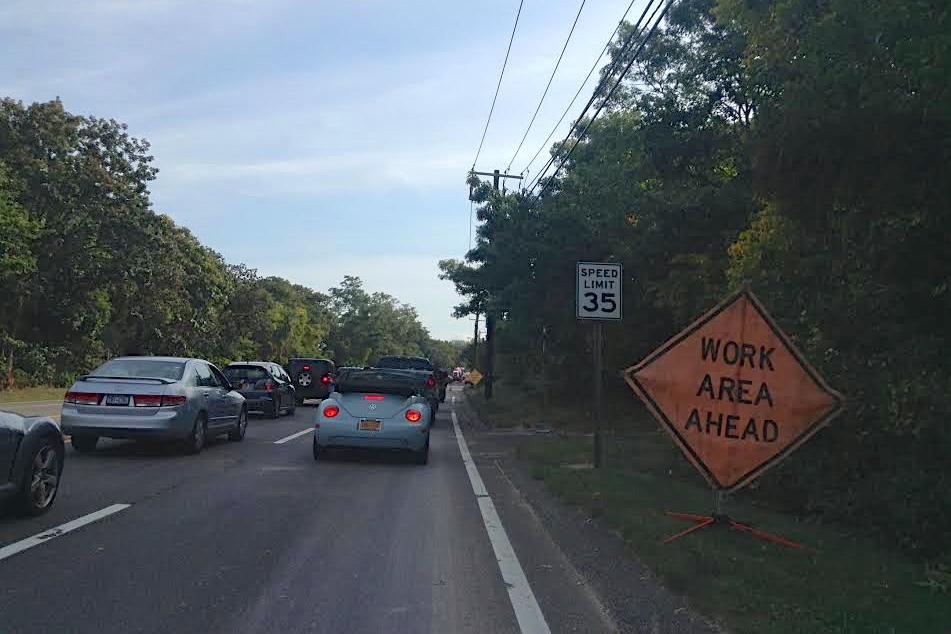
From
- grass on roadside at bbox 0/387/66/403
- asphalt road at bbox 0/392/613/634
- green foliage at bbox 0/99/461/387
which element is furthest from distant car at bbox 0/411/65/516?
green foliage at bbox 0/99/461/387

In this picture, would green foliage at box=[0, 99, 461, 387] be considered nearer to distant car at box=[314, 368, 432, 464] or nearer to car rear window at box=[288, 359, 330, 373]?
car rear window at box=[288, 359, 330, 373]

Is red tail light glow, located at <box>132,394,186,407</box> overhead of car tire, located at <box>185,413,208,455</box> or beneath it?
overhead

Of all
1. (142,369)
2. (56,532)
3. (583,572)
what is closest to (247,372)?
(142,369)

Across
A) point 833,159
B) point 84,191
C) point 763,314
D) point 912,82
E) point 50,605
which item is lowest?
point 50,605

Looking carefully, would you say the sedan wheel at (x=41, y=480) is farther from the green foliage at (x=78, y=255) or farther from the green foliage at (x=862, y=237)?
the green foliage at (x=78, y=255)

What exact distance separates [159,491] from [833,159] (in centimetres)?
849

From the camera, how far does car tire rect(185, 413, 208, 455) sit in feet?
44.5

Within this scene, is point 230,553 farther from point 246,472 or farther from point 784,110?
point 784,110

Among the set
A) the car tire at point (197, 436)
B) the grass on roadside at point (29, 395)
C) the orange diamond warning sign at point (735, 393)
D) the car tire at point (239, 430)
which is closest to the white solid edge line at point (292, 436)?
the car tire at point (239, 430)

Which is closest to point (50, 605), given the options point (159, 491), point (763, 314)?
point (159, 491)

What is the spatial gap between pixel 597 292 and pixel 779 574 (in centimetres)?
694

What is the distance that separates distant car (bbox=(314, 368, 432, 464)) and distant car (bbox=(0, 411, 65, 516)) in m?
5.31

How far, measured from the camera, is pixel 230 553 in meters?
7.01

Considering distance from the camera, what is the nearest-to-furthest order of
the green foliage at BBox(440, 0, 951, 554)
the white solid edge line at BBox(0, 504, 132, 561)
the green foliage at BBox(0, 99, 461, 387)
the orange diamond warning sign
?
the white solid edge line at BBox(0, 504, 132, 561)
the orange diamond warning sign
the green foliage at BBox(440, 0, 951, 554)
the green foliage at BBox(0, 99, 461, 387)
